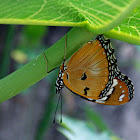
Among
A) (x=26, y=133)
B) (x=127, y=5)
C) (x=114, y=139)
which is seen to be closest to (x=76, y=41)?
(x=127, y=5)

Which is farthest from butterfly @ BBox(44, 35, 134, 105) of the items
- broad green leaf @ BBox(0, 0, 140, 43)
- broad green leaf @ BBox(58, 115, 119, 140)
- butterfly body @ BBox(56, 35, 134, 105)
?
broad green leaf @ BBox(58, 115, 119, 140)

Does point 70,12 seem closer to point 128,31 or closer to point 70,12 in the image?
point 70,12

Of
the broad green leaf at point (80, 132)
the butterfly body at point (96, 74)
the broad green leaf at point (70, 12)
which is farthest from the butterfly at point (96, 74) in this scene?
the broad green leaf at point (80, 132)

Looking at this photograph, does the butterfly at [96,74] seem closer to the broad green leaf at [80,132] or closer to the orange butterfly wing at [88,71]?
the orange butterfly wing at [88,71]

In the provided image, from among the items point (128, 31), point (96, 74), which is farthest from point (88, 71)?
point (128, 31)

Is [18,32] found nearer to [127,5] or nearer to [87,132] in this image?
[87,132]

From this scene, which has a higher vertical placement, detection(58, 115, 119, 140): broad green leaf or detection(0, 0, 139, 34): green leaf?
detection(0, 0, 139, 34): green leaf

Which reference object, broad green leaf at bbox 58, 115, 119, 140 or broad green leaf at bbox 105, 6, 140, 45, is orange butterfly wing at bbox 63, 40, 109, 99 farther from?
broad green leaf at bbox 58, 115, 119, 140
